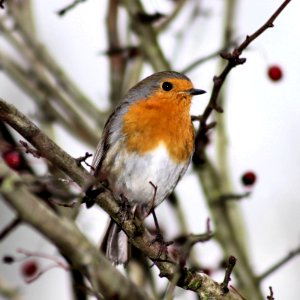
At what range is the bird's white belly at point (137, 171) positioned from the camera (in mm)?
4613

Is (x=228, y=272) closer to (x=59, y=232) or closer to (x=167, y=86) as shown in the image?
(x=59, y=232)

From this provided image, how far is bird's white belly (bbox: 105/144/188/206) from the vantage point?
461 centimetres

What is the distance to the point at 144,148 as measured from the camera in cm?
463

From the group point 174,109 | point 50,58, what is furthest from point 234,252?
point 50,58

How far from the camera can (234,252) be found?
505 centimetres

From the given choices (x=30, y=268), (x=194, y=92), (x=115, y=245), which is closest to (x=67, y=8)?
(x=194, y=92)

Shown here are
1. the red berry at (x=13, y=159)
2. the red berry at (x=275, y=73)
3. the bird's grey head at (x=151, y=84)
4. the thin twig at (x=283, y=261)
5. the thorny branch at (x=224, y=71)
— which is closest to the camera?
the thorny branch at (x=224, y=71)

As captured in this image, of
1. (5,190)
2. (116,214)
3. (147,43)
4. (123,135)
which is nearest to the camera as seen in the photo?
(5,190)

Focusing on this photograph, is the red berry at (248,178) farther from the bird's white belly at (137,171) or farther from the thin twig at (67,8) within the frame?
the thin twig at (67,8)

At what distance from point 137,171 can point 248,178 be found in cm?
79

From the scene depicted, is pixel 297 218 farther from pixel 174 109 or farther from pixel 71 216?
pixel 71 216

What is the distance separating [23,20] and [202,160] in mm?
1822

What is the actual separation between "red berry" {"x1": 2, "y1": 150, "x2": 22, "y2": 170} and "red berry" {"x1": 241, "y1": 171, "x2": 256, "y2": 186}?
1.65m

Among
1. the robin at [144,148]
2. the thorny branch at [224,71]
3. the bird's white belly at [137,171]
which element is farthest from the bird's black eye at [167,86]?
the bird's white belly at [137,171]
